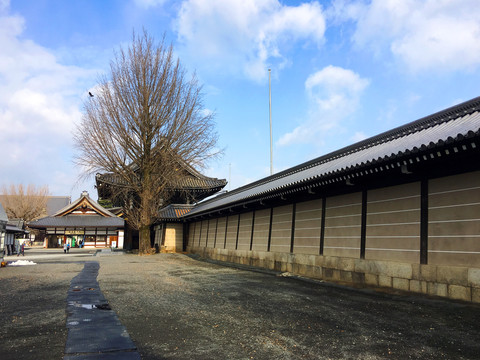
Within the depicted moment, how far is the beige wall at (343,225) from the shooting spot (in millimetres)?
9844

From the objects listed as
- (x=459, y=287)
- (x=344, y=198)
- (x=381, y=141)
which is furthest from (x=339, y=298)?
(x=381, y=141)

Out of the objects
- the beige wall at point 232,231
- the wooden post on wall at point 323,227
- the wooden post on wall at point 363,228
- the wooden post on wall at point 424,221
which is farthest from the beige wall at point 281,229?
the wooden post on wall at point 424,221

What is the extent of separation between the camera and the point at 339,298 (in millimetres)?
7555

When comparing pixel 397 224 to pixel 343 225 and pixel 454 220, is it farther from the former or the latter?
pixel 343 225

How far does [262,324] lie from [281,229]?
28.9ft

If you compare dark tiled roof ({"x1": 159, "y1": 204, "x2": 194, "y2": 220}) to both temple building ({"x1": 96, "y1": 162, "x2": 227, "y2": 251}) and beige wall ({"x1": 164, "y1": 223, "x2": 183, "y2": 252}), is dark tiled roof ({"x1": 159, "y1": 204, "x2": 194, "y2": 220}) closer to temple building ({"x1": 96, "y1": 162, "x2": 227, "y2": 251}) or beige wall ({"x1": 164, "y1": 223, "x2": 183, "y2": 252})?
temple building ({"x1": 96, "y1": 162, "x2": 227, "y2": 251})

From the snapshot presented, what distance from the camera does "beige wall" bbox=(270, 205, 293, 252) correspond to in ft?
44.1

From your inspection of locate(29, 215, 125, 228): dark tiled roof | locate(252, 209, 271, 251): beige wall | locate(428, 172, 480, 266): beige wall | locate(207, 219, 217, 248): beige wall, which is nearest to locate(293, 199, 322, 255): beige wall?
locate(252, 209, 271, 251): beige wall

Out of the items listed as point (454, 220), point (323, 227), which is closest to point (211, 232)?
point (323, 227)

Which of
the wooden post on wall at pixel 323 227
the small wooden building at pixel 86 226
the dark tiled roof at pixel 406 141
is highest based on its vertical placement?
the dark tiled roof at pixel 406 141

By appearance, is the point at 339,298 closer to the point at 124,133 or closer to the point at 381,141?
the point at 381,141

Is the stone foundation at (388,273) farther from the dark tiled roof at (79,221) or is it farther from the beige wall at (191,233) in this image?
the dark tiled roof at (79,221)

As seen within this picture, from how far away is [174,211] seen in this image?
28.5 meters

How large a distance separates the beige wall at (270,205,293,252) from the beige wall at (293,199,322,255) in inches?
21.8
